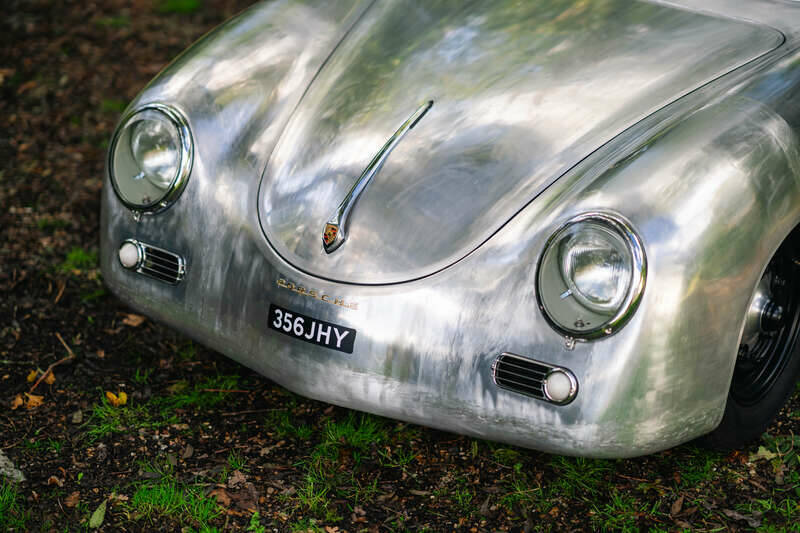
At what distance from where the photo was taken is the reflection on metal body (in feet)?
8.67

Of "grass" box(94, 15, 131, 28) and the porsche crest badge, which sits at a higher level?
the porsche crest badge

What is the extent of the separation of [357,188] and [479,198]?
0.35 metres

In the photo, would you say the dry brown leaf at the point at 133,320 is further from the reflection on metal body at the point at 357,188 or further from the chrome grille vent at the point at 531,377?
the chrome grille vent at the point at 531,377

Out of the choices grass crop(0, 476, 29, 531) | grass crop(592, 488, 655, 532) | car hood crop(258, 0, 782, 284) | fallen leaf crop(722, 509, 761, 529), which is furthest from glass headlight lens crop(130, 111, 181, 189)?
fallen leaf crop(722, 509, 761, 529)

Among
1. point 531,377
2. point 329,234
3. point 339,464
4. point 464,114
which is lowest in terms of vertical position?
point 339,464

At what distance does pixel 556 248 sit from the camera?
2.38m

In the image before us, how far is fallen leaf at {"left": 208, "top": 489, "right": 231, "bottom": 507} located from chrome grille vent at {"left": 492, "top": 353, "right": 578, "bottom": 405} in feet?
2.93

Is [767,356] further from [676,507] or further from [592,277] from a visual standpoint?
[592,277]

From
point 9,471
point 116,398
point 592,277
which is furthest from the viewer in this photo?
point 116,398

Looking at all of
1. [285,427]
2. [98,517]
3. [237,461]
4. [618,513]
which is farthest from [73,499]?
[618,513]

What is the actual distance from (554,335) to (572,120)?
2.29 ft

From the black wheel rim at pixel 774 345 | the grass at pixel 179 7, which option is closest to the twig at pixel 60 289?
the black wheel rim at pixel 774 345

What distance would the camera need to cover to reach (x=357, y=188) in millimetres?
2715

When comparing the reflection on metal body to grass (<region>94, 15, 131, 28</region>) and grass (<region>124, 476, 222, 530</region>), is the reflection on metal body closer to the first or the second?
grass (<region>124, 476, 222, 530</region>)
